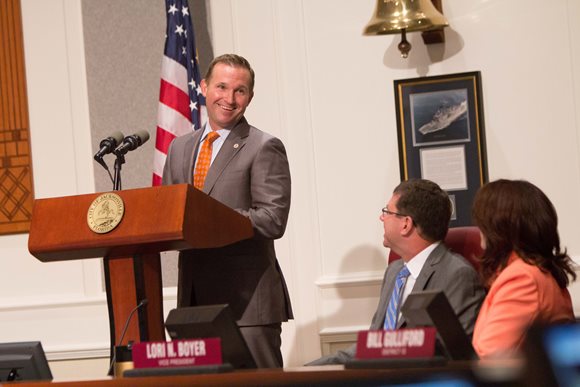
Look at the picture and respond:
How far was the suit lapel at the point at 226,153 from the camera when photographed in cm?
322

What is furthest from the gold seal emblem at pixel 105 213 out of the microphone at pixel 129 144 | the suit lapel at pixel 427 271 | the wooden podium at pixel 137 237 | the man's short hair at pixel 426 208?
the man's short hair at pixel 426 208

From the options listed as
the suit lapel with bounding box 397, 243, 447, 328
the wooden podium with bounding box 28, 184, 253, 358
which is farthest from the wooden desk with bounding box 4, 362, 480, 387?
the suit lapel with bounding box 397, 243, 447, 328

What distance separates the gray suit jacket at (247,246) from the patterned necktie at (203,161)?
3cm

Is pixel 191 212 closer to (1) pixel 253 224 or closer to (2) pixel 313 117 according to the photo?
(1) pixel 253 224

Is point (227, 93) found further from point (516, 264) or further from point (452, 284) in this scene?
point (516, 264)

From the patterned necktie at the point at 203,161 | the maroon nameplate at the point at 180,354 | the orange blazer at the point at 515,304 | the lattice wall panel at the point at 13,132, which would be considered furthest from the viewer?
the lattice wall panel at the point at 13,132

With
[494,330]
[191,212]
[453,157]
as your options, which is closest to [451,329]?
[494,330]

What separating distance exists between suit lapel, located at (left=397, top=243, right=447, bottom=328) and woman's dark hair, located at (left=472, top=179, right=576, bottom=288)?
1.66 feet

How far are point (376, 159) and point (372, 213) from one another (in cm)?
28

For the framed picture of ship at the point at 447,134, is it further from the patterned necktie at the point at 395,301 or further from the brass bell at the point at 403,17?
the patterned necktie at the point at 395,301

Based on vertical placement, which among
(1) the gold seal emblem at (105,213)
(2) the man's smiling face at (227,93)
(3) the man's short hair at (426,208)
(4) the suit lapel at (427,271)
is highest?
(2) the man's smiling face at (227,93)

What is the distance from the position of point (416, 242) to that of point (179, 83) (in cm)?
198

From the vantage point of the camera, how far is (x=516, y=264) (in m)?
2.64

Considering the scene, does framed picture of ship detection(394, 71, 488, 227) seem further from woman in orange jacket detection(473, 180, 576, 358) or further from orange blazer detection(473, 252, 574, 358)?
orange blazer detection(473, 252, 574, 358)
